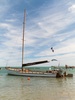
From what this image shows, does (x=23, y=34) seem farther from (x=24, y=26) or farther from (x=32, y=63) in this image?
(x=32, y=63)

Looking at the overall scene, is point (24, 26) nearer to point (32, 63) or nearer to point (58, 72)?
point (32, 63)

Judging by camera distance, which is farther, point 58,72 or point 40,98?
point 58,72

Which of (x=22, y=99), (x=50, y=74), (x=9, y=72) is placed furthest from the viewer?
(x=9, y=72)

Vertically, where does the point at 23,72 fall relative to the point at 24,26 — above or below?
below

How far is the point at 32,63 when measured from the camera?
6069 cm

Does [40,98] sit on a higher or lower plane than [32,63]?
lower

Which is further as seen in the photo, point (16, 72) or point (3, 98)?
point (16, 72)

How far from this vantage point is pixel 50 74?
59688 mm

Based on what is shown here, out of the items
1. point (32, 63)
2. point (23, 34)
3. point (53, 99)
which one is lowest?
point (53, 99)

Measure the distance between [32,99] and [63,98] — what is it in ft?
11.4

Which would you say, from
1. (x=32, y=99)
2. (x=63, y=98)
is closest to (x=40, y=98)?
(x=32, y=99)

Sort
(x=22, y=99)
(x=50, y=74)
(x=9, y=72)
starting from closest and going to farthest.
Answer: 1. (x=22, y=99)
2. (x=50, y=74)
3. (x=9, y=72)

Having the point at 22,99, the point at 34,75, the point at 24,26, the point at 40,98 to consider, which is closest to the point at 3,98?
the point at 22,99

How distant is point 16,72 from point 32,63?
581 cm
